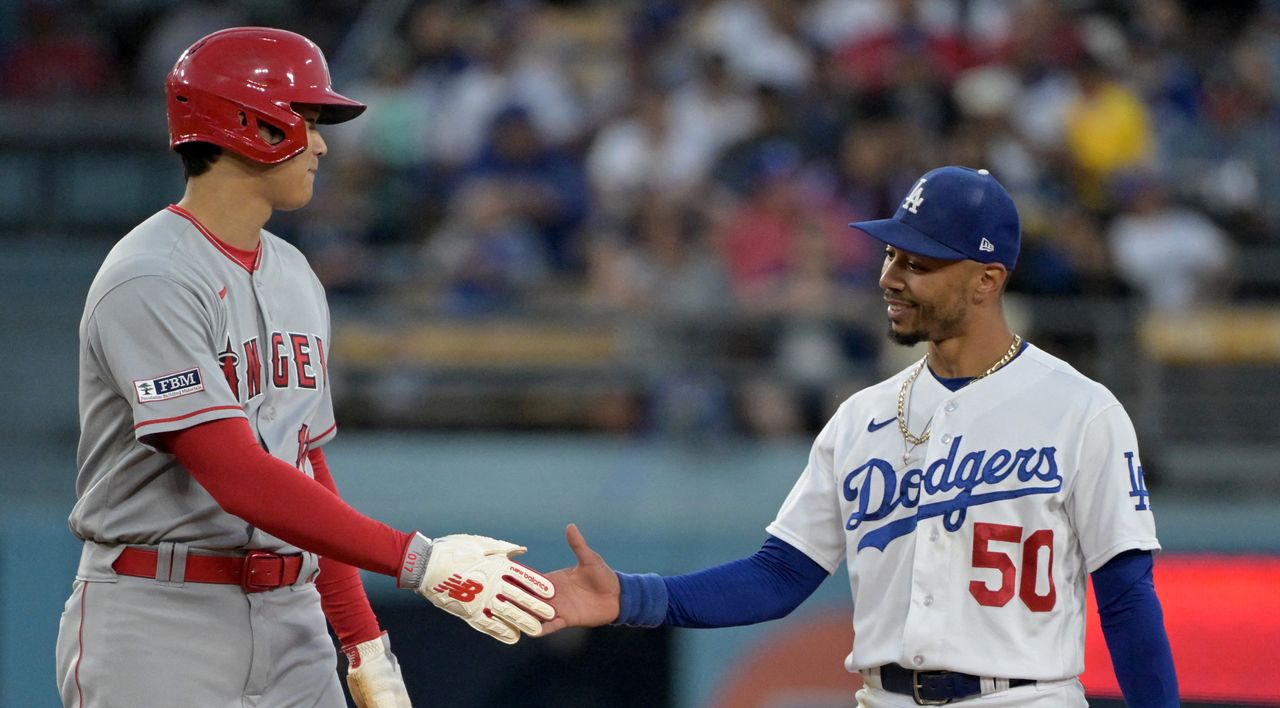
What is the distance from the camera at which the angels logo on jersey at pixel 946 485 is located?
3277mm

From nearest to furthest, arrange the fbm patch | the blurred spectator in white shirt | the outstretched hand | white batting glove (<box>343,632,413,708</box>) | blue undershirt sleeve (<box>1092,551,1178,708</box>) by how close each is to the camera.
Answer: the fbm patch → blue undershirt sleeve (<box>1092,551,1178,708</box>) → the outstretched hand → white batting glove (<box>343,632,413,708</box>) → the blurred spectator in white shirt

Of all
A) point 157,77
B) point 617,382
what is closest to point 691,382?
point 617,382

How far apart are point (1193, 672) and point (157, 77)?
22.8 ft

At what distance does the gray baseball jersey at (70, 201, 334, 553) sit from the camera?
3.11 meters

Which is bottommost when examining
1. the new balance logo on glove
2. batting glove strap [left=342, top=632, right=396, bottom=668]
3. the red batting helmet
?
batting glove strap [left=342, top=632, right=396, bottom=668]

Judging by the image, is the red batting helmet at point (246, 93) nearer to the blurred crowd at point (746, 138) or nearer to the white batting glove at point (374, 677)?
the white batting glove at point (374, 677)

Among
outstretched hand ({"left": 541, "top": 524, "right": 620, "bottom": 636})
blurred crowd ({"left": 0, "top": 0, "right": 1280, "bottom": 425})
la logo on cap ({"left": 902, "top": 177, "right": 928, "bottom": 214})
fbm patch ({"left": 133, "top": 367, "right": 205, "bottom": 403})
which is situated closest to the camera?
fbm patch ({"left": 133, "top": 367, "right": 205, "bottom": 403})

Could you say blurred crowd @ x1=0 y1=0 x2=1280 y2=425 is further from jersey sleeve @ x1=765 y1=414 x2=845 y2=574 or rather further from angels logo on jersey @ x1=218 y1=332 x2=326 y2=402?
angels logo on jersey @ x1=218 y1=332 x2=326 y2=402

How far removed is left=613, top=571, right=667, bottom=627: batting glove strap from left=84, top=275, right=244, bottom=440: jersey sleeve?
96cm

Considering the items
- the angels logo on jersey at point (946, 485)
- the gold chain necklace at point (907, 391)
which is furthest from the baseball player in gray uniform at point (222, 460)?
the gold chain necklace at point (907, 391)

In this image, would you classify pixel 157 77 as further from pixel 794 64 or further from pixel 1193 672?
pixel 1193 672

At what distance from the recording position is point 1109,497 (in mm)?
3217

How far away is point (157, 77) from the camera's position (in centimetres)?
988

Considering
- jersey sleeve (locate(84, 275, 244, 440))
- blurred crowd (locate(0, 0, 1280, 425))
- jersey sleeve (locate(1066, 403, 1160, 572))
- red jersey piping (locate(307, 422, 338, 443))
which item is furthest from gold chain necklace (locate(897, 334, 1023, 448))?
blurred crowd (locate(0, 0, 1280, 425))
